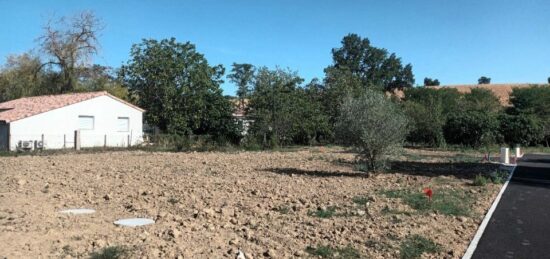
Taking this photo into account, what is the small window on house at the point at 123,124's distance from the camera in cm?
3644

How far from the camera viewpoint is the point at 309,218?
349 inches

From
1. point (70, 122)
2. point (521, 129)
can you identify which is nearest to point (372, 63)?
point (521, 129)

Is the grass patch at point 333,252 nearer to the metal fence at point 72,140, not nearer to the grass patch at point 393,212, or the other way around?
the grass patch at point 393,212

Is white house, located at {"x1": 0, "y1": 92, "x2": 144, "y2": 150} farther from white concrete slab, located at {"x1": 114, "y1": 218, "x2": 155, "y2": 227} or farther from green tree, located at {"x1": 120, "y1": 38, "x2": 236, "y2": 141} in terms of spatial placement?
white concrete slab, located at {"x1": 114, "y1": 218, "x2": 155, "y2": 227}

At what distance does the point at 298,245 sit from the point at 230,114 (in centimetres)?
3238

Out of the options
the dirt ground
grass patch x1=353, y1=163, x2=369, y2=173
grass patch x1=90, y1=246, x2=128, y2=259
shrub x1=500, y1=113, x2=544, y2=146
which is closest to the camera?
grass patch x1=90, y1=246, x2=128, y2=259

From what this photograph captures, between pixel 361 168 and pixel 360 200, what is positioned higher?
pixel 361 168

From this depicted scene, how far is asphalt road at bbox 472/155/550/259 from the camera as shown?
279 inches

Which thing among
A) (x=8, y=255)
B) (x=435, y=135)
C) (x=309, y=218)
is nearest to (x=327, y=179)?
(x=309, y=218)

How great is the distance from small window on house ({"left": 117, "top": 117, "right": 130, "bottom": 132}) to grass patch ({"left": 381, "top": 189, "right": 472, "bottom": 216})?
90.7ft

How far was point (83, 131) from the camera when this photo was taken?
112ft

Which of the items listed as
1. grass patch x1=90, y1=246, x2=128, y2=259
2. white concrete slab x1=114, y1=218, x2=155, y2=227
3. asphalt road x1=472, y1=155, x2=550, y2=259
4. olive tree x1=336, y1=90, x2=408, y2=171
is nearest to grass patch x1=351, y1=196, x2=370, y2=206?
asphalt road x1=472, y1=155, x2=550, y2=259

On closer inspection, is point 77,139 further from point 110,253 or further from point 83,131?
point 110,253

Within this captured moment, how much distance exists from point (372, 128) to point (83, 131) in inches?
967
